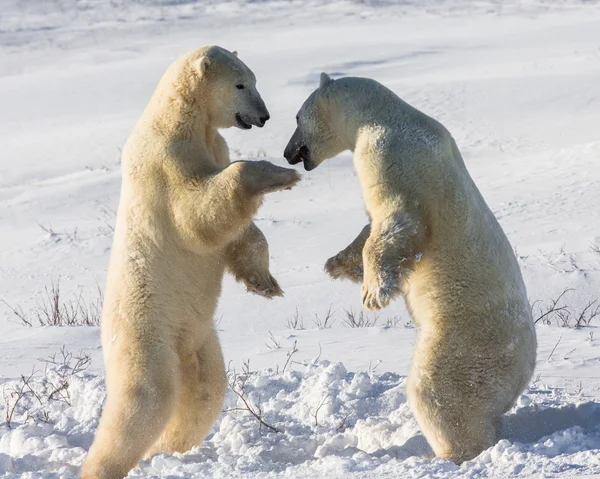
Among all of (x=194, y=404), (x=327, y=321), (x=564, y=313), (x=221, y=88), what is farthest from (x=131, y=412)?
(x=564, y=313)

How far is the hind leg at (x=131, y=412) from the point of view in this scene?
13.6ft

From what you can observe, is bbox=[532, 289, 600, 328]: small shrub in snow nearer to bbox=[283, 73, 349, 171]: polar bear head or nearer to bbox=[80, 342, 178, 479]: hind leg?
bbox=[283, 73, 349, 171]: polar bear head

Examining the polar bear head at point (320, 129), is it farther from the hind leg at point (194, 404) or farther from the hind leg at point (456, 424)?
the hind leg at point (456, 424)

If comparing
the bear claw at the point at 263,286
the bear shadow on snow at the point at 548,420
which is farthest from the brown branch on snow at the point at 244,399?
the bear shadow on snow at the point at 548,420

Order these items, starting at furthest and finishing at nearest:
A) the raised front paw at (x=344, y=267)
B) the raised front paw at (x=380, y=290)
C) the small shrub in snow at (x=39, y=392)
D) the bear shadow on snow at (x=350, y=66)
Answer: the bear shadow on snow at (x=350, y=66), the small shrub in snow at (x=39, y=392), the raised front paw at (x=344, y=267), the raised front paw at (x=380, y=290)

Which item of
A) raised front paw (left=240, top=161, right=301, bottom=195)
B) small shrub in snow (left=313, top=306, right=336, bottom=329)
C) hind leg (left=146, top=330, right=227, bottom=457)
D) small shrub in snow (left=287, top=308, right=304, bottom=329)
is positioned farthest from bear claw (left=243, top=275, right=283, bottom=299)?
small shrub in snow (left=313, top=306, right=336, bottom=329)

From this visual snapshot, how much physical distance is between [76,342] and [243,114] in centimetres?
253

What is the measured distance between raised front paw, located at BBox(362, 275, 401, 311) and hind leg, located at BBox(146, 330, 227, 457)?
39.6 inches

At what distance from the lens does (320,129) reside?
183 inches

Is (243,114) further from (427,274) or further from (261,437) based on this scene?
(261,437)

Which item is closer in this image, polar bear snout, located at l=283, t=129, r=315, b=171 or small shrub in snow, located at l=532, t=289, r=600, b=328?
polar bear snout, located at l=283, t=129, r=315, b=171

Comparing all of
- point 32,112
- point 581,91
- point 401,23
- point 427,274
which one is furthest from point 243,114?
point 401,23

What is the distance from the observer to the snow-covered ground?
4.57 m

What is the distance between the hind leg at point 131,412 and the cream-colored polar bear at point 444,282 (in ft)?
3.22
